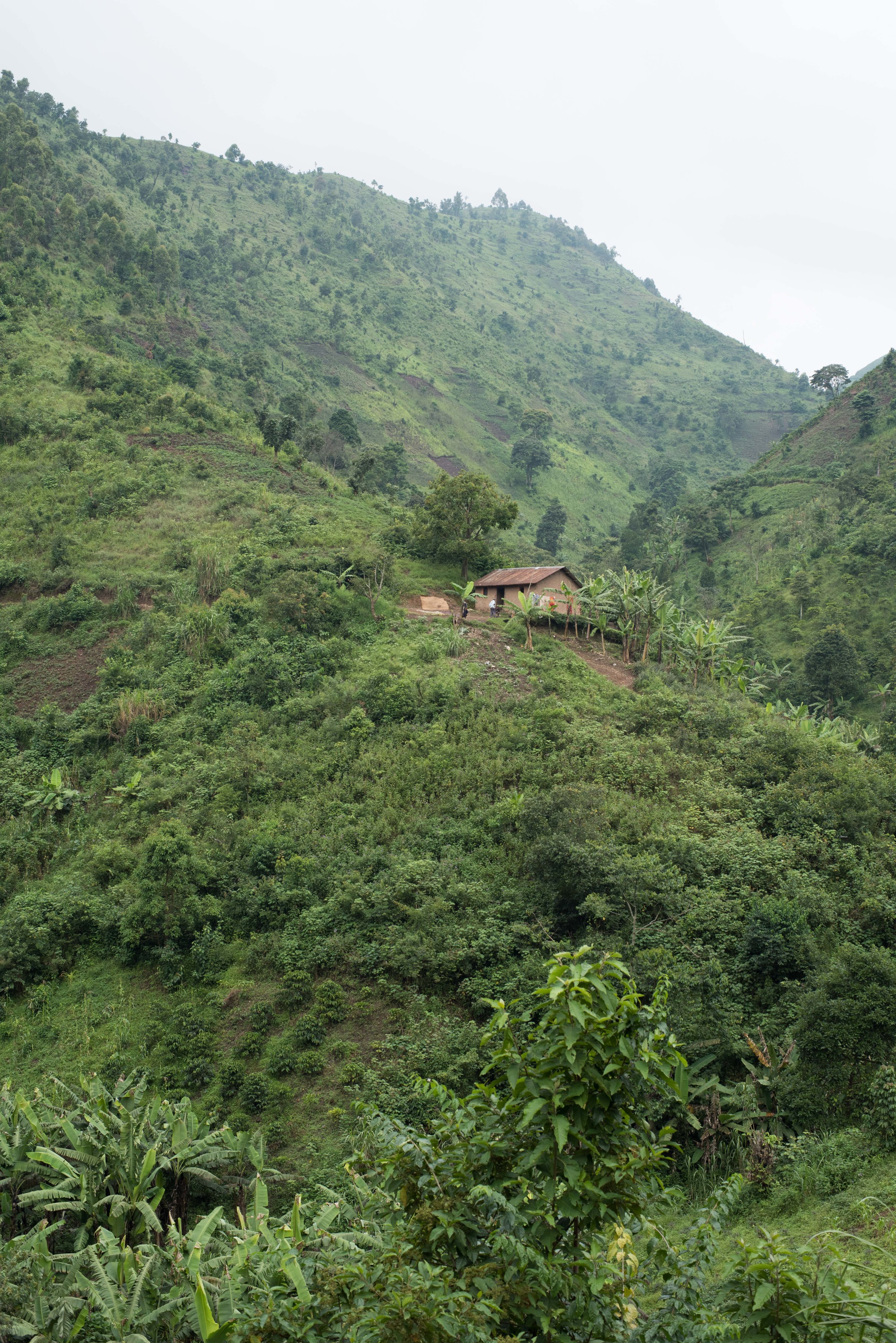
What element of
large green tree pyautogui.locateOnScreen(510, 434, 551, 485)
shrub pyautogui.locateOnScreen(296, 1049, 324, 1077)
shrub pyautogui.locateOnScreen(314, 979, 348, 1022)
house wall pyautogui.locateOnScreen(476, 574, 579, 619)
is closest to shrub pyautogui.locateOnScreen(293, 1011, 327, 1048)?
shrub pyautogui.locateOnScreen(314, 979, 348, 1022)

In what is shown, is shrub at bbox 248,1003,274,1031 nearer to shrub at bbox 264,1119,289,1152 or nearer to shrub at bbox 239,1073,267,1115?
shrub at bbox 239,1073,267,1115

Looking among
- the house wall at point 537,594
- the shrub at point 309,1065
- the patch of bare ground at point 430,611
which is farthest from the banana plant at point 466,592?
the shrub at point 309,1065

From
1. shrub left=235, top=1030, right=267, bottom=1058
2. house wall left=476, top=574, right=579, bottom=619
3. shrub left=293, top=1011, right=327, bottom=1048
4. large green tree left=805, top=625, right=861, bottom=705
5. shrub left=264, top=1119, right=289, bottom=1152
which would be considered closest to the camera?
shrub left=264, top=1119, right=289, bottom=1152

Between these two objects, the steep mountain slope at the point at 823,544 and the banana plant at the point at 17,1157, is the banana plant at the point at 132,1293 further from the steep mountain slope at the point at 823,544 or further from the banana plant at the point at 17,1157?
the steep mountain slope at the point at 823,544

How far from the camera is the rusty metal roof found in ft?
88.1

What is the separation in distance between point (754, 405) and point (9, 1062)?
306ft

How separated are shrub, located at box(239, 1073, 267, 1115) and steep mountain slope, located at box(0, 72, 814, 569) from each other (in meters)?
26.0

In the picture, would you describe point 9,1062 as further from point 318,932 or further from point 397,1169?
point 397,1169

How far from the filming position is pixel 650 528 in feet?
167

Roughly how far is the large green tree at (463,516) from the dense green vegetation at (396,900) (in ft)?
0.55

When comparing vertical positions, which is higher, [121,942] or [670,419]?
[670,419]

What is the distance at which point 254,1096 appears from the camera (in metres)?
11.0

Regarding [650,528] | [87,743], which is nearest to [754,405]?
[650,528]

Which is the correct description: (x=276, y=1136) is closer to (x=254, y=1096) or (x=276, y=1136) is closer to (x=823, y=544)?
(x=254, y=1096)
